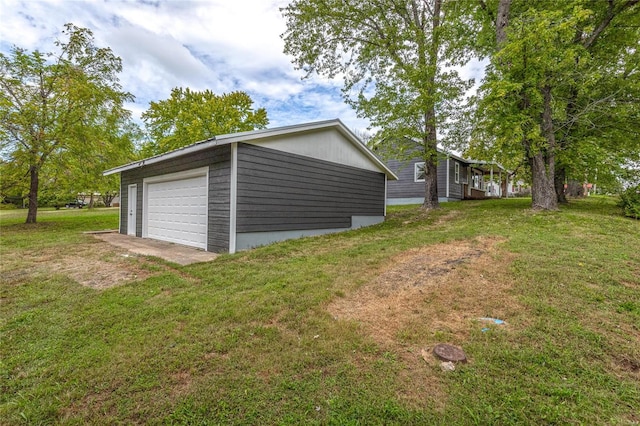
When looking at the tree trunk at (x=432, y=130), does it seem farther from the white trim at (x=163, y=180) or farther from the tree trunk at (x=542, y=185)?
the white trim at (x=163, y=180)

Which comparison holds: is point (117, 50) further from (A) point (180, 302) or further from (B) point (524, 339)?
(B) point (524, 339)

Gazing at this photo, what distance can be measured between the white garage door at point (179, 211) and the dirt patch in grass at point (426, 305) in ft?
18.5

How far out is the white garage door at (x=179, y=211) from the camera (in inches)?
319

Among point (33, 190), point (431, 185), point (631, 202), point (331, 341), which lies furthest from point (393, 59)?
point (33, 190)

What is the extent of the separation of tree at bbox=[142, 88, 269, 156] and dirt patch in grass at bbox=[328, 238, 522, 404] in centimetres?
2004

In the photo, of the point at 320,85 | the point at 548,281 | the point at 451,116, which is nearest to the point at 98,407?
the point at 548,281

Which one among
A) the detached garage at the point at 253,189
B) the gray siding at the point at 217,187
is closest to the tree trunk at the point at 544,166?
the detached garage at the point at 253,189

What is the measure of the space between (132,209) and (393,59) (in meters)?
13.0

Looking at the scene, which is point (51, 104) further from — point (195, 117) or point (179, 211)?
point (195, 117)

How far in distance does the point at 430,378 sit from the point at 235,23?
10.9m

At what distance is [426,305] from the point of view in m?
3.49

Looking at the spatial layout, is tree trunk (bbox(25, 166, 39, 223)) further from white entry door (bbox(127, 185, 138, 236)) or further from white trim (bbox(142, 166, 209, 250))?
white trim (bbox(142, 166, 209, 250))

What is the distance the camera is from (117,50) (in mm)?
14133

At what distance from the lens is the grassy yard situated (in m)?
1.95
